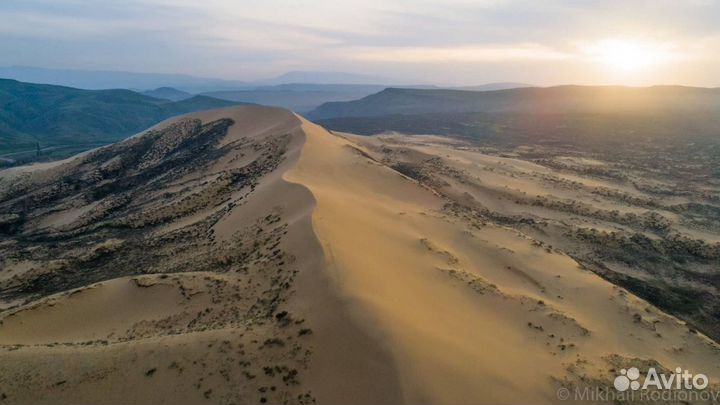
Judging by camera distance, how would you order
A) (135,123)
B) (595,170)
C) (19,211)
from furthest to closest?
(135,123) → (595,170) → (19,211)

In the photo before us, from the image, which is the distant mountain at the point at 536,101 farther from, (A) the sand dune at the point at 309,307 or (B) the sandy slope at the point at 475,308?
(A) the sand dune at the point at 309,307

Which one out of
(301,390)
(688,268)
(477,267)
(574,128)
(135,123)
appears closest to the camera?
(301,390)

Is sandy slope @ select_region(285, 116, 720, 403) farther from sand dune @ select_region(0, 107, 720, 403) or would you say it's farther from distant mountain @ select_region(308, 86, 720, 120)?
distant mountain @ select_region(308, 86, 720, 120)

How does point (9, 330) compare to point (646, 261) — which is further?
point (646, 261)

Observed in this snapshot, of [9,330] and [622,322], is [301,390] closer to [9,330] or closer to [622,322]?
[9,330]

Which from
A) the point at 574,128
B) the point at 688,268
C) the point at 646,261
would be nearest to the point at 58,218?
the point at 646,261

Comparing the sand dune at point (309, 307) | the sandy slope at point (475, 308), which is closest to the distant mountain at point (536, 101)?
the sandy slope at point (475, 308)

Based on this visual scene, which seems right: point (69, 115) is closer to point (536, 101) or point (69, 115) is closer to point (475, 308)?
point (536, 101)
